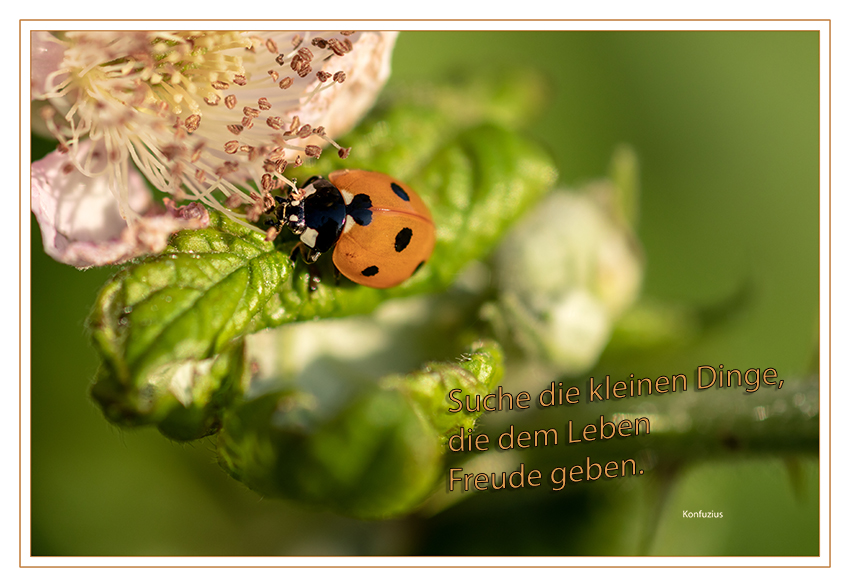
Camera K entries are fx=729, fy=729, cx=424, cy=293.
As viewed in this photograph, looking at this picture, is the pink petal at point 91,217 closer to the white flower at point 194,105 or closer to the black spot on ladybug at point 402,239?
the white flower at point 194,105

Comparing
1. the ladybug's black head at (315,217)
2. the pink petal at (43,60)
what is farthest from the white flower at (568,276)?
the pink petal at (43,60)

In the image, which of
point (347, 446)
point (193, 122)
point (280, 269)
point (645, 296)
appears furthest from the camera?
point (645, 296)

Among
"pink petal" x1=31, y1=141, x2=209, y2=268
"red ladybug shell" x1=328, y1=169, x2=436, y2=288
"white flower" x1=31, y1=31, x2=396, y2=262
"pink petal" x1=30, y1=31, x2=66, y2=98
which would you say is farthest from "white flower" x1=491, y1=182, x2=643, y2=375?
"pink petal" x1=30, y1=31, x2=66, y2=98

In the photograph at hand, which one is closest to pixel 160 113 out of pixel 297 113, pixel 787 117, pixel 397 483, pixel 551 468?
pixel 297 113

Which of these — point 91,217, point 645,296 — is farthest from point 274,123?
point 645,296

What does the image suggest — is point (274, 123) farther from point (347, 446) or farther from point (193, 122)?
point (347, 446)

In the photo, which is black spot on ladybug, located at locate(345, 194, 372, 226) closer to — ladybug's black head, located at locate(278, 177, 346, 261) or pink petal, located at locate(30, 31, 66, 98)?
ladybug's black head, located at locate(278, 177, 346, 261)
